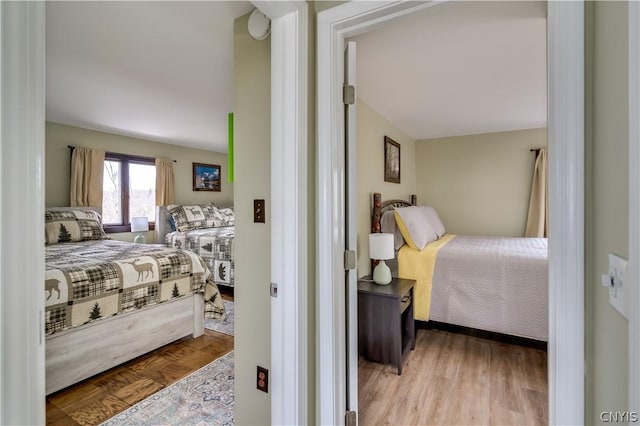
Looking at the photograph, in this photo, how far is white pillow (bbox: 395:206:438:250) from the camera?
296 centimetres

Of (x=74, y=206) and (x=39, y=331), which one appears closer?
(x=39, y=331)

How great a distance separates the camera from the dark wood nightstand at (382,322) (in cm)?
217

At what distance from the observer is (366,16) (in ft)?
3.84

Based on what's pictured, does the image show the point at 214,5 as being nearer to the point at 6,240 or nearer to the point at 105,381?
the point at 6,240

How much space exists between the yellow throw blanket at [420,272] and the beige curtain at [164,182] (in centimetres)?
410

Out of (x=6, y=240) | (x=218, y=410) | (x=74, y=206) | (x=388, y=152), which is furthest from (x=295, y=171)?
(x=74, y=206)

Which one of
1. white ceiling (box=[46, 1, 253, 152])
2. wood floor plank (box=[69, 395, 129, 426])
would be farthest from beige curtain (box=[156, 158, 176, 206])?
wood floor plank (box=[69, 395, 129, 426])

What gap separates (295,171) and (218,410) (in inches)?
62.1

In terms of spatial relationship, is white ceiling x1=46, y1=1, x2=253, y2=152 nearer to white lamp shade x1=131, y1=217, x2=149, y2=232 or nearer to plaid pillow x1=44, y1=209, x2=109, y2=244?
plaid pillow x1=44, y1=209, x2=109, y2=244

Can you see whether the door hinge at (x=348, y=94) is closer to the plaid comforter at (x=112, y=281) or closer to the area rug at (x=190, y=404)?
the area rug at (x=190, y=404)

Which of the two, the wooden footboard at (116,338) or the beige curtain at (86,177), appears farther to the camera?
the beige curtain at (86,177)

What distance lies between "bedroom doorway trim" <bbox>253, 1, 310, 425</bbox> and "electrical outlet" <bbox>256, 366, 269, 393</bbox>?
0.49 ft

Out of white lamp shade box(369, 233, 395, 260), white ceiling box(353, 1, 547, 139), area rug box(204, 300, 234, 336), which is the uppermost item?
white ceiling box(353, 1, 547, 139)

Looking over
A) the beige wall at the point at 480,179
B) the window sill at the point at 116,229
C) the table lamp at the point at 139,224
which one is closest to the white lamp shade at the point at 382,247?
the beige wall at the point at 480,179
